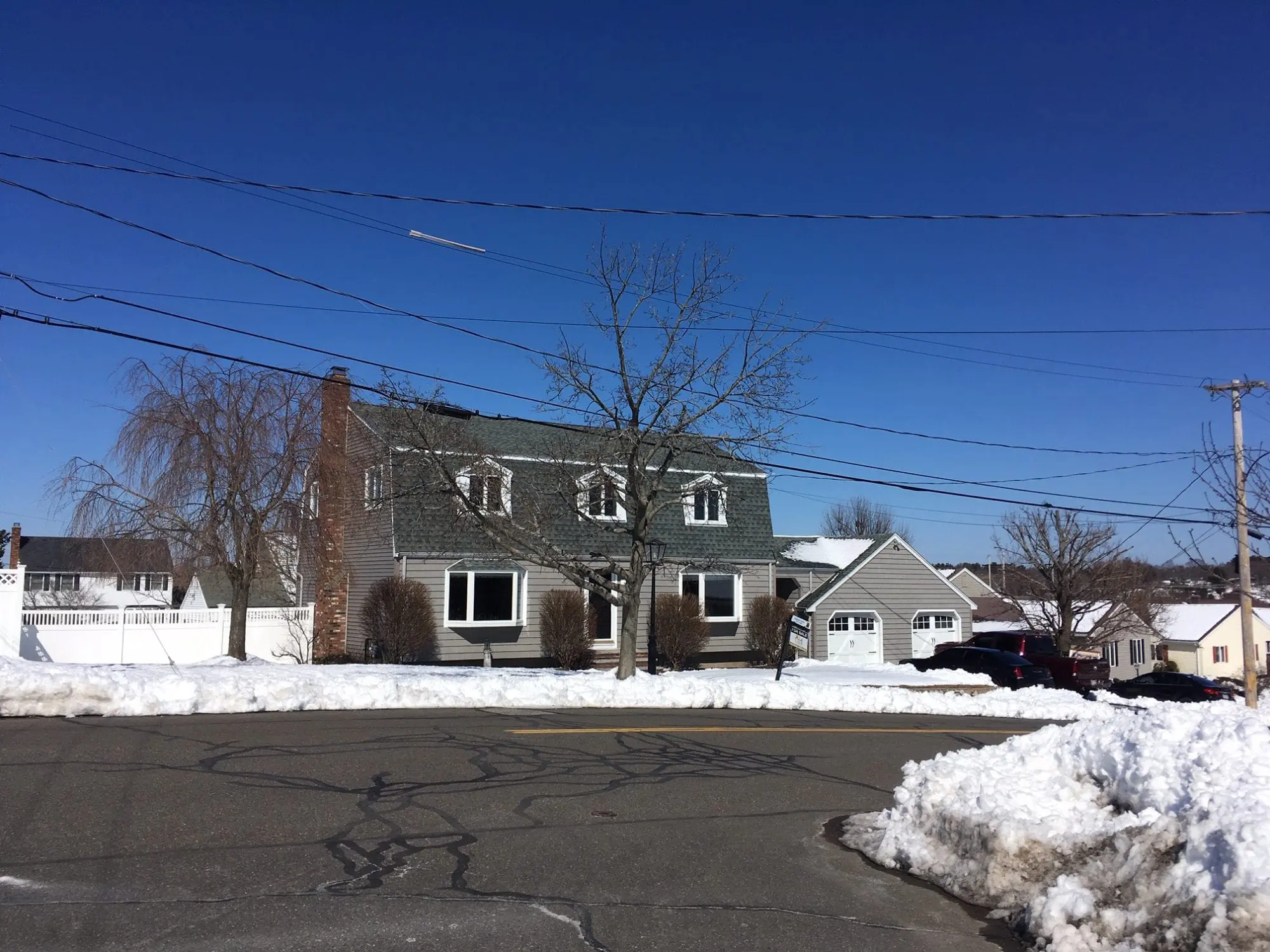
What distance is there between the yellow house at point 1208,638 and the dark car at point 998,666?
124ft

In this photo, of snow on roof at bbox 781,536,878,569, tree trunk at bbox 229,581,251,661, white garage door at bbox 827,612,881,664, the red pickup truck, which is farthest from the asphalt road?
snow on roof at bbox 781,536,878,569

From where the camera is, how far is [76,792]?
8141 millimetres

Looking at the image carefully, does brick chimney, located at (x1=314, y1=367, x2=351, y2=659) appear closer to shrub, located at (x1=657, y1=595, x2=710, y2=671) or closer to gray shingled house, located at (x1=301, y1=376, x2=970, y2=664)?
gray shingled house, located at (x1=301, y1=376, x2=970, y2=664)

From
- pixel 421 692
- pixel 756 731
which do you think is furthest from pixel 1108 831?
pixel 421 692

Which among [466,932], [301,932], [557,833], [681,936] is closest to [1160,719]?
[681,936]

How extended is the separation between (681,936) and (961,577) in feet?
285

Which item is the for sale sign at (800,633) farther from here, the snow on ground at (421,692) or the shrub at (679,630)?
the shrub at (679,630)

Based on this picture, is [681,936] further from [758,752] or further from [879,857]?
[758,752]

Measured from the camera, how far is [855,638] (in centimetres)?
3550

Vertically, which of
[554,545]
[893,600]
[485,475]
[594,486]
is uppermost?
[485,475]

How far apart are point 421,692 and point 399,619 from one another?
36.6 feet

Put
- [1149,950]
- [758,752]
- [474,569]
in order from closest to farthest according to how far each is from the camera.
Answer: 1. [1149,950]
2. [758,752]
3. [474,569]

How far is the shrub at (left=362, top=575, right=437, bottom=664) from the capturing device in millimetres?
26359

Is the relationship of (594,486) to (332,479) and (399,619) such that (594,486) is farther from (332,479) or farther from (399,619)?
(399,619)
